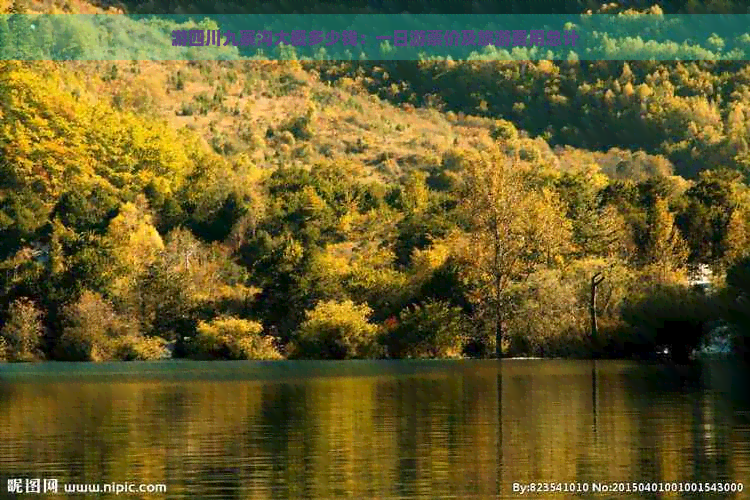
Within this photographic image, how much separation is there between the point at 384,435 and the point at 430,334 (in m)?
42.5

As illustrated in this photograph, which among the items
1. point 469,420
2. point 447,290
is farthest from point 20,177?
point 469,420

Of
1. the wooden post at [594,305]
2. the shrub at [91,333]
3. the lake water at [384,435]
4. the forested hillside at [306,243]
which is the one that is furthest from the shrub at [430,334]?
the lake water at [384,435]

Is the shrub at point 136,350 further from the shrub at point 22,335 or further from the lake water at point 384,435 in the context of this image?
the lake water at point 384,435

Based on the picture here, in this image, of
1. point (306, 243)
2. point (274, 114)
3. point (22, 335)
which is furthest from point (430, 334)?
point (274, 114)

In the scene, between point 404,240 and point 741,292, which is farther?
point 404,240

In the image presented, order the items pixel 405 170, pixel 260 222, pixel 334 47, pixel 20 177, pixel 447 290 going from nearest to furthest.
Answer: pixel 447 290, pixel 260 222, pixel 20 177, pixel 405 170, pixel 334 47

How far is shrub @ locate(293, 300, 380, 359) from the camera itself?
234 feet

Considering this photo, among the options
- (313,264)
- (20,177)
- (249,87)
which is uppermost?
(249,87)

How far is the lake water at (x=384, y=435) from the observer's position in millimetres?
21844

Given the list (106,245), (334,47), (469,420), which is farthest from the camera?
(334,47)

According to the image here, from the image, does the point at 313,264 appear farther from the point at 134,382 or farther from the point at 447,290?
the point at 134,382

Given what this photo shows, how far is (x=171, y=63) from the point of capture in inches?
5384

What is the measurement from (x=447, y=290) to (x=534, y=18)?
315 ft

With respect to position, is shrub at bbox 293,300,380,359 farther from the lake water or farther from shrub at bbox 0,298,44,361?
the lake water
